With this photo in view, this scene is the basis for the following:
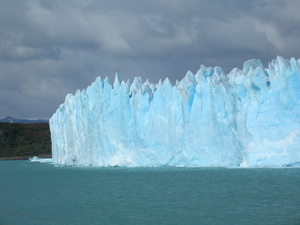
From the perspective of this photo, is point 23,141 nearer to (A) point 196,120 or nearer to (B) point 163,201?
(A) point 196,120

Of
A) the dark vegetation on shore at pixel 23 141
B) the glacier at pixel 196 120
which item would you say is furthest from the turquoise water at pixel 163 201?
the dark vegetation on shore at pixel 23 141

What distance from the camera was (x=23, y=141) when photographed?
2188 inches

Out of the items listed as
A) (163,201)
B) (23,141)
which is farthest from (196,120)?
(23,141)

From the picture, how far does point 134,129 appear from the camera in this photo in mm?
22656

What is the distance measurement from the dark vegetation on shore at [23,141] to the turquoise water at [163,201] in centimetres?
3917

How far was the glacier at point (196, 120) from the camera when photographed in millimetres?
17109

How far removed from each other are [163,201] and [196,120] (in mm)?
9978

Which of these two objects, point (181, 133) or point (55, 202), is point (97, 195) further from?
point (181, 133)

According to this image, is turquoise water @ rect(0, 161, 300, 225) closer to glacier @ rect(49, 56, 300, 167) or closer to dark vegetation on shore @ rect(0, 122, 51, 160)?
glacier @ rect(49, 56, 300, 167)

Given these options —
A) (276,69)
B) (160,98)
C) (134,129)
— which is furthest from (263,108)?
(134,129)

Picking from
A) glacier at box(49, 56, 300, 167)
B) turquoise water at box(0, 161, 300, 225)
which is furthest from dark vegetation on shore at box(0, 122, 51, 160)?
turquoise water at box(0, 161, 300, 225)

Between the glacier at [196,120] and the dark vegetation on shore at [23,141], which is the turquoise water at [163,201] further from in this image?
the dark vegetation on shore at [23,141]

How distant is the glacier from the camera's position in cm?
1711

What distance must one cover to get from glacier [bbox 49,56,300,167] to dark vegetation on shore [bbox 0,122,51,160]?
92.3 feet
